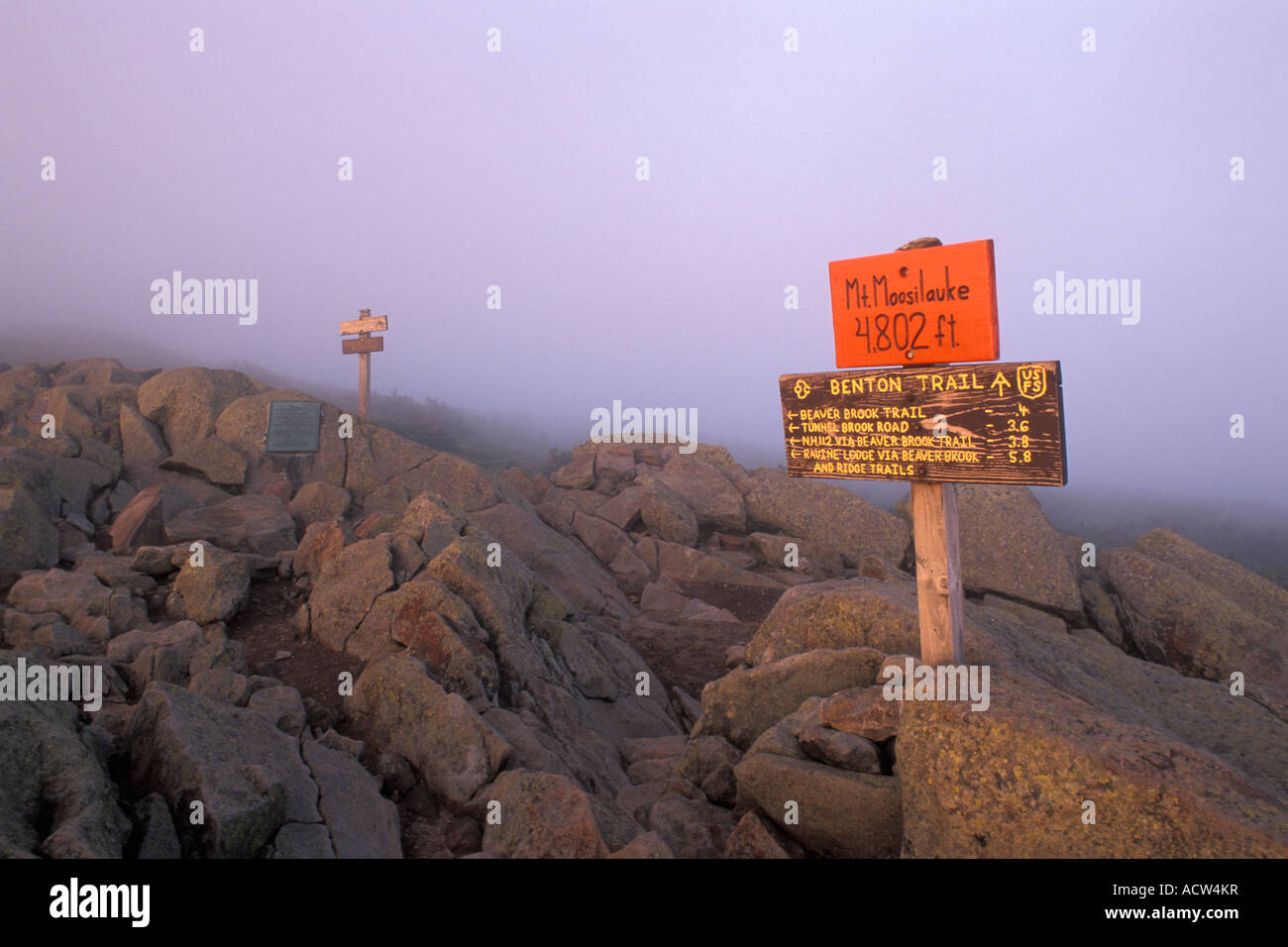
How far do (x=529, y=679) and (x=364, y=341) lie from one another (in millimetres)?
13566

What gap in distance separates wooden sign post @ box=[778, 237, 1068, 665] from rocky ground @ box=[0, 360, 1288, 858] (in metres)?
1.42

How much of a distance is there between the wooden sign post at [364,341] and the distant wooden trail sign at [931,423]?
50.5 feet

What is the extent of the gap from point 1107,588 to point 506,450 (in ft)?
96.1

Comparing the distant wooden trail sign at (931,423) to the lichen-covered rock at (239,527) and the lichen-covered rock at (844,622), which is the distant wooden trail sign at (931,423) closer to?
the lichen-covered rock at (844,622)

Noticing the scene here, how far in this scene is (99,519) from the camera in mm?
13547

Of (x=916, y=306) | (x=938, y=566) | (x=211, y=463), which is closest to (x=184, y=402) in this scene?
(x=211, y=463)

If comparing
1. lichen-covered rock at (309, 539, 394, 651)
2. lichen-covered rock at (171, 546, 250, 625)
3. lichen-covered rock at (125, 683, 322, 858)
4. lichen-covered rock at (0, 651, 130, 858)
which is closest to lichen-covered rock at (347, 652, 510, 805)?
lichen-covered rock at (125, 683, 322, 858)

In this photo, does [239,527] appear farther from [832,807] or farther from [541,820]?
[832,807]

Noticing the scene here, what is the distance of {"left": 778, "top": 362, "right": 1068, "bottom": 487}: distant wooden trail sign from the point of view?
4945mm

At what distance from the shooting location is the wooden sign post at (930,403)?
5.05 m

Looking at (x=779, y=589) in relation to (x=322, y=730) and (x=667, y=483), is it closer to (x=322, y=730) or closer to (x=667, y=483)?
(x=667, y=483)

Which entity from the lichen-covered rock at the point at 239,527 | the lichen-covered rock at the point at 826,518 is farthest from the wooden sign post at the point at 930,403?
the lichen-covered rock at the point at 826,518
